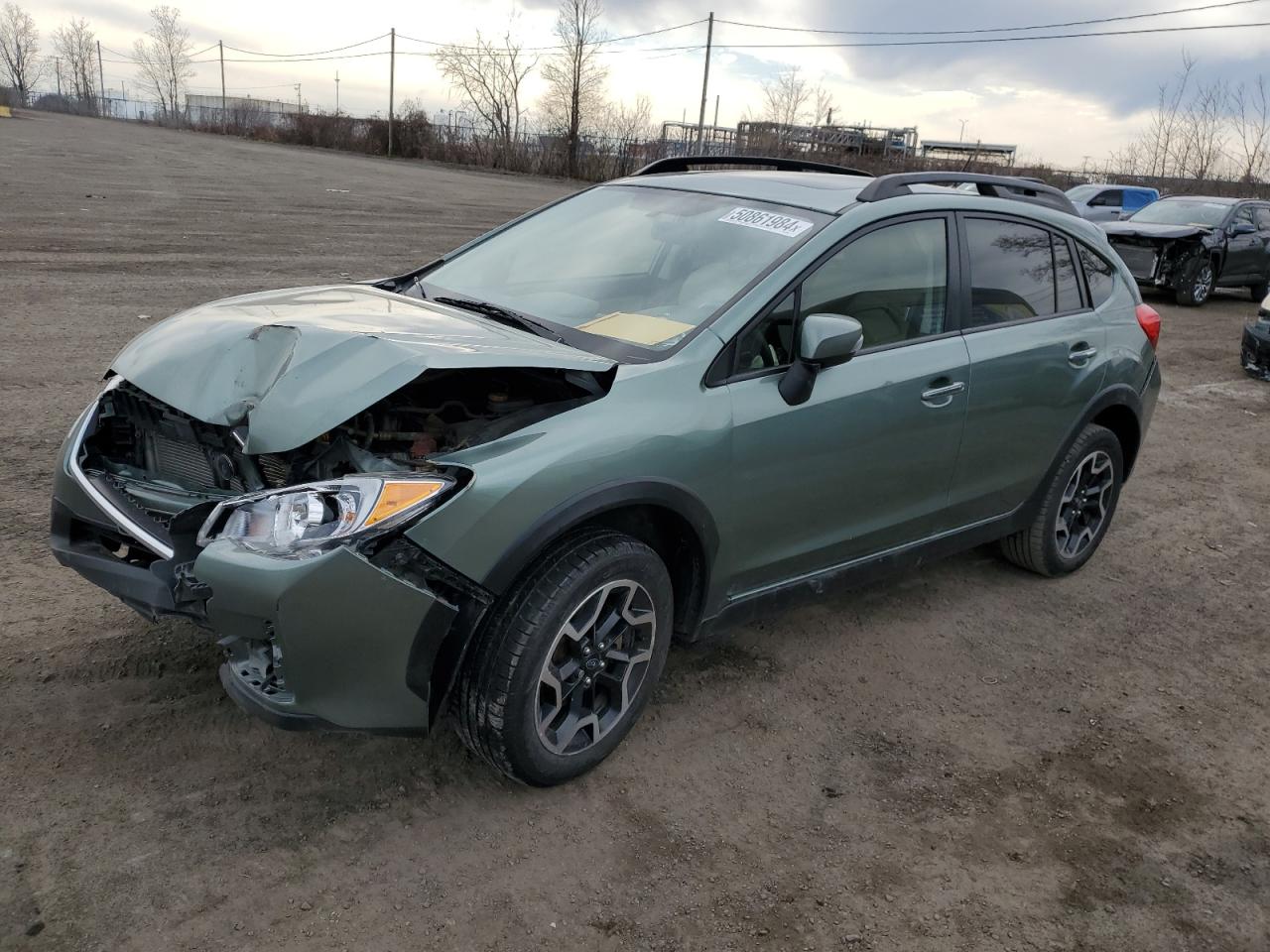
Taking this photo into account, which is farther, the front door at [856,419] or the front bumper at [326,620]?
the front door at [856,419]

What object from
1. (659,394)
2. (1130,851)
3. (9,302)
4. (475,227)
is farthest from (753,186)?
(475,227)

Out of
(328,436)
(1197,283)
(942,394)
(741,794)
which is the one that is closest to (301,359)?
(328,436)

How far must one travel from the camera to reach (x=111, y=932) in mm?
2320

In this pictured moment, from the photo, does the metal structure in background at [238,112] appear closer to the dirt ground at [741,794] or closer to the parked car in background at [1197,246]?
the parked car in background at [1197,246]

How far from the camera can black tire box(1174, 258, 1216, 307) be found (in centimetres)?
1512

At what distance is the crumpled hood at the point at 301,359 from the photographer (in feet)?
8.75

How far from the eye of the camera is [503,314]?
11.6 feet

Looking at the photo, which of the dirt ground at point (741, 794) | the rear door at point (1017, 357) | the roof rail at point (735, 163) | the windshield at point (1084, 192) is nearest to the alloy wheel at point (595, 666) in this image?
the dirt ground at point (741, 794)

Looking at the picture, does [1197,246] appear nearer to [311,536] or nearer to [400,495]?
[400,495]

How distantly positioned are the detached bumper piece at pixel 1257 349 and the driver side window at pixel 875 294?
8034mm

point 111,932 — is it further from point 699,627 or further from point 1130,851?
point 1130,851

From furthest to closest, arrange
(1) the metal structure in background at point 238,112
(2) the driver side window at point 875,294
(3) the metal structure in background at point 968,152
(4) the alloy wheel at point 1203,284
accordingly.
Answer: (1) the metal structure in background at point 238,112, (3) the metal structure in background at point 968,152, (4) the alloy wheel at point 1203,284, (2) the driver side window at point 875,294

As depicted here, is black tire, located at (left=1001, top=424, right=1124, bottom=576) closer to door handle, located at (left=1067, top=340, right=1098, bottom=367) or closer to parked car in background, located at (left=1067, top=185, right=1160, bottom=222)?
door handle, located at (left=1067, top=340, right=1098, bottom=367)

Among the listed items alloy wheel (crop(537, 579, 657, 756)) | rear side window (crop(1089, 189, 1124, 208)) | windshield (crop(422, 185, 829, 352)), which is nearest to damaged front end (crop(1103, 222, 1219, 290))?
rear side window (crop(1089, 189, 1124, 208))
